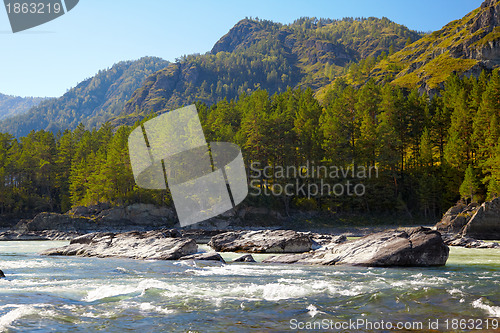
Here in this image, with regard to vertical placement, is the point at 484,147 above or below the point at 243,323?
above

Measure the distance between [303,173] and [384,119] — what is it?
1610 cm

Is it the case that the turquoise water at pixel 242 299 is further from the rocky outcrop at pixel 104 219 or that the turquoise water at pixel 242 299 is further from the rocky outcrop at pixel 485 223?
the rocky outcrop at pixel 104 219

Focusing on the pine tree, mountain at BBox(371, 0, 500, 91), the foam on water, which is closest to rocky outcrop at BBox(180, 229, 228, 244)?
the pine tree

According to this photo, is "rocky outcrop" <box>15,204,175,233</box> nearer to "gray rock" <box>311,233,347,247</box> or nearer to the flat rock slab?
the flat rock slab

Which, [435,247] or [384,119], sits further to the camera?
[384,119]

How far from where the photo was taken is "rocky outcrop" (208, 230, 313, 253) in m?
28.6

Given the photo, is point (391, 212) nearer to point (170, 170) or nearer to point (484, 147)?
point (484, 147)

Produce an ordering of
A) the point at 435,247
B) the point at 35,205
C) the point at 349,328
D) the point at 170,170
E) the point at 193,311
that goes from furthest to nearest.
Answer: the point at 35,205
the point at 170,170
the point at 435,247
the point at 193,311
the point at 349,328

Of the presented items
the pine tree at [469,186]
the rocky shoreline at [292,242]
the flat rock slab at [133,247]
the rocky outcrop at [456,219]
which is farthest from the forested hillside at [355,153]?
the flat rock slab at [133,247]

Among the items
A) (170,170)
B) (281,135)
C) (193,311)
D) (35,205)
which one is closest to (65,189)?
(35,205)

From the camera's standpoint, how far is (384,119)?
62594 mm

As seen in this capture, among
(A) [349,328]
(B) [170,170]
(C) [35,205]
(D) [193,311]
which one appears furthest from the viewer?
(C) [35,205]

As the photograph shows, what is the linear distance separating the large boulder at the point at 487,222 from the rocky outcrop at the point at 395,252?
1990 centimetres

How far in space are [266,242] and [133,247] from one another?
9.76 metres
